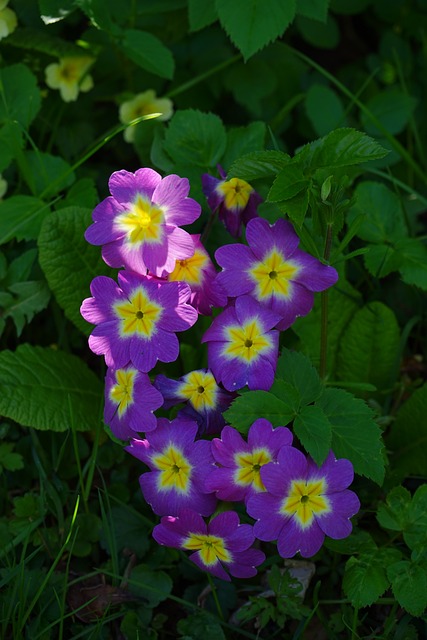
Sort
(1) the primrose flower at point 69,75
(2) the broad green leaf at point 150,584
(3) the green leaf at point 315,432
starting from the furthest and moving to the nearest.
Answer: (1) the primrose flower at point 69,75 → (2) the broad green leaf at point 150,584 → (3) the green leaf at point 315,432

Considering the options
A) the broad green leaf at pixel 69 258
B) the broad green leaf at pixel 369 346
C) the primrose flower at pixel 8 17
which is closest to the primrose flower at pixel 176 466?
the broad green leaf at pixel 69 258

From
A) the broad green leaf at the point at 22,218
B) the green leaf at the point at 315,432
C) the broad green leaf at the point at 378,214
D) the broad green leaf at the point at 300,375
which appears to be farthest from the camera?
the broad green leaf at the point at 378,214

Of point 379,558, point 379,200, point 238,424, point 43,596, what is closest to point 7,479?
point 43,596

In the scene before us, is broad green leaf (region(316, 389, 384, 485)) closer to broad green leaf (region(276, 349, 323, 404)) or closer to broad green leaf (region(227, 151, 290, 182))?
broad green leaf (region(276, 349, 323, 404))

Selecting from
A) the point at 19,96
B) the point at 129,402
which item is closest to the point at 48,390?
the point at 129,402

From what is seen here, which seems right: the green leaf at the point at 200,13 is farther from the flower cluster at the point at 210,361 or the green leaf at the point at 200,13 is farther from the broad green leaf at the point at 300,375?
the broad green leaf at the point at 300,375

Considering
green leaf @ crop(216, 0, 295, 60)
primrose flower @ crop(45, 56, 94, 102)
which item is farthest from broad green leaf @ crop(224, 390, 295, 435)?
primrose flower @ crop(45, 56, 94, 102)

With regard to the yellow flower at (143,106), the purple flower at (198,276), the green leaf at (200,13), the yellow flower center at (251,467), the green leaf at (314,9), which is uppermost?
the green leaf at (314,9)
